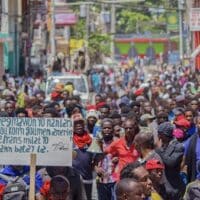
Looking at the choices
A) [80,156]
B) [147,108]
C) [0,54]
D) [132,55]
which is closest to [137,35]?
[132,55]

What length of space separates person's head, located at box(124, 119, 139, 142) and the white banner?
2088 millimetres

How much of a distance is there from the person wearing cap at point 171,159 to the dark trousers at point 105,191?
3.68 feet

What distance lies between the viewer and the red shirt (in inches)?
465

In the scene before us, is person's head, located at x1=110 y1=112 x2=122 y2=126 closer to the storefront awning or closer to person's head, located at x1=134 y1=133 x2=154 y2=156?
person's head, located at x1=134 y1=133 x2=154 y2=156

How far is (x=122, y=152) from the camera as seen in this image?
1191 centimetres

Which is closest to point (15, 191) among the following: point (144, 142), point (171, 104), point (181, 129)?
point (144, 142)

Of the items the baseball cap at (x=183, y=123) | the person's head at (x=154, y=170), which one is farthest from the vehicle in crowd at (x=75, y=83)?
the person's head at (x=154, y=170)

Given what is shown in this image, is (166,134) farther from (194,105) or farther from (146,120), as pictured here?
(194,105)

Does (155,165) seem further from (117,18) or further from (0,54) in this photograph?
(117,18)

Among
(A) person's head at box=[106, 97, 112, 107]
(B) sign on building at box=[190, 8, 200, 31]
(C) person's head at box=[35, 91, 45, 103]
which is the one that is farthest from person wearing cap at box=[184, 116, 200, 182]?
(B) sign on building at box=[190, 8, 200, 31]

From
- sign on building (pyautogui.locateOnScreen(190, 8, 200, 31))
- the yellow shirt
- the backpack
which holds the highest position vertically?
sign on building (pyautogui.locateOnScreen(190, 8, 200, 31))

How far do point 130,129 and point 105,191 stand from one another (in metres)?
0.84

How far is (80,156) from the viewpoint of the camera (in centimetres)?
1200

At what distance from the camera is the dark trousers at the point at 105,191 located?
12211 mm
